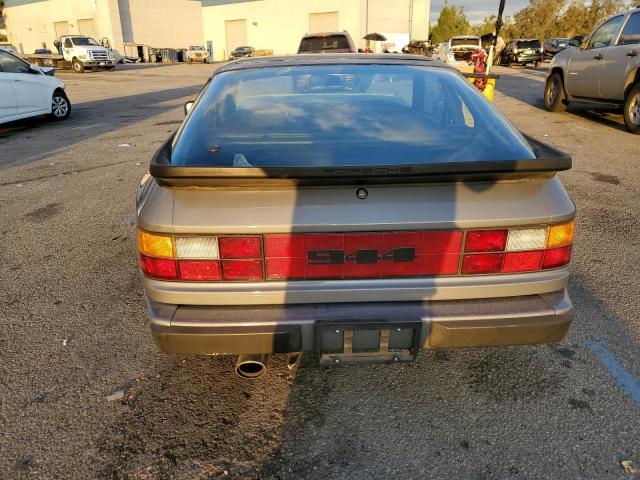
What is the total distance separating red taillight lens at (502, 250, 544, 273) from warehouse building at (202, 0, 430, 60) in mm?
46636

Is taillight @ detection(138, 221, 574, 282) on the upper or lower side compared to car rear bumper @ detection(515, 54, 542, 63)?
upper

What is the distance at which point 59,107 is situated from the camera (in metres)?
11.1

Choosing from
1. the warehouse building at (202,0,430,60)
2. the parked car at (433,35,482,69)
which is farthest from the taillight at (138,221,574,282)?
the warehouse building at (202,0,430,60)

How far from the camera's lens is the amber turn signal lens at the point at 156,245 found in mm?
1957

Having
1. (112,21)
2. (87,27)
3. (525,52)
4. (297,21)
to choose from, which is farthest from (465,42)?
(87,27)

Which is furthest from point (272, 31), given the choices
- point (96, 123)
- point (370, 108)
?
point (370, 108)

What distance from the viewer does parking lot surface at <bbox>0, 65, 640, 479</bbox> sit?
6.57ft

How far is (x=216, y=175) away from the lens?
1803 mm

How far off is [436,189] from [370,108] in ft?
3.45

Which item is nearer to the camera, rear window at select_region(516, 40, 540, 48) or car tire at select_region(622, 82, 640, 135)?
car tire at select_region(622, 82, 640, 135)

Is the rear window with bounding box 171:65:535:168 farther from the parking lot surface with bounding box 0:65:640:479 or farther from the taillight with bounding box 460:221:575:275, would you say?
the parking lot surface with bounding box 0:65:640:479

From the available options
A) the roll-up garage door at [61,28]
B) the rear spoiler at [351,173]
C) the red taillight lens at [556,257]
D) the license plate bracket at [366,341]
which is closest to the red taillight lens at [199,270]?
the rear spoiler at [351,173]

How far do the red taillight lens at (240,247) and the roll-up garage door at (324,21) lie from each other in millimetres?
49094

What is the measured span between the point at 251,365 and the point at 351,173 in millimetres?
1025
